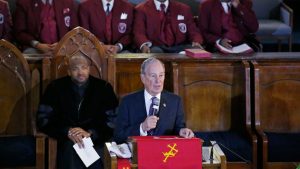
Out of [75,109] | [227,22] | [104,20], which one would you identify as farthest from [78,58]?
[227,22]

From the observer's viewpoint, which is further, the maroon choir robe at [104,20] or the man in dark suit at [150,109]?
the maroon choir robe at [104,20]

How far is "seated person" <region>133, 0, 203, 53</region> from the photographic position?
654 cm

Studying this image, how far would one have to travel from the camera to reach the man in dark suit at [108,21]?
6520 millimetres

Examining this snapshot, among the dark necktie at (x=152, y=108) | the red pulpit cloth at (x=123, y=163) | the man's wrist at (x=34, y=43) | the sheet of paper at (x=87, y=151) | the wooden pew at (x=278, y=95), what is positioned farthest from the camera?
the man's wrist at (x=34, y=43)

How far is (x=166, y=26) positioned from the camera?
6.69 m

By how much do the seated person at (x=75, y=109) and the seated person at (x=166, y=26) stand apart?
1.63 m

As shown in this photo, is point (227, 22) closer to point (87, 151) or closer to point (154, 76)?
point (87, 151)

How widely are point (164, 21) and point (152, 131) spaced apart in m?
2.75

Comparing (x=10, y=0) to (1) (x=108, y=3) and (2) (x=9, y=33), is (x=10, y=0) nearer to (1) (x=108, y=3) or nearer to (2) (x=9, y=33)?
(2) (x=9, y=33)

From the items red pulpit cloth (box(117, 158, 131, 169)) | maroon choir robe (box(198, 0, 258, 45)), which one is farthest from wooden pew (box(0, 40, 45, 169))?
maroon choir robe (box(198, 0, 258, 45))

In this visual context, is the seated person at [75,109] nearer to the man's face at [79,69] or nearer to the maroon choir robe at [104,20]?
the man's face at [79,69]

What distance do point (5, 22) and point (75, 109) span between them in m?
1.97

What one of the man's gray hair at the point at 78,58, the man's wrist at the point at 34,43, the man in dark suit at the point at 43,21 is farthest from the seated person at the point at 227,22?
the man's gray hair at the point at 78,58

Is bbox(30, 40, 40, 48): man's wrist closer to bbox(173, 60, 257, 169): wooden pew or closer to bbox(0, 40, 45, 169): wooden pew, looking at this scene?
bbox(0, 40, 45, 169): wooden pew
